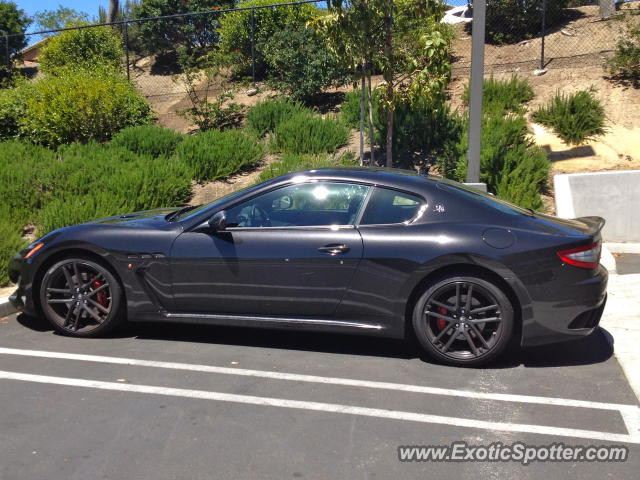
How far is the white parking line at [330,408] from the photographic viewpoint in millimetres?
3951

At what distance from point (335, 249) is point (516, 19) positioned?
13795mm

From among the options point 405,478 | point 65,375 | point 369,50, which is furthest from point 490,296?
point 369,50

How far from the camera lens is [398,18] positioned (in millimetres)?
10703

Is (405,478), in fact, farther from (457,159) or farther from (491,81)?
(491,81)

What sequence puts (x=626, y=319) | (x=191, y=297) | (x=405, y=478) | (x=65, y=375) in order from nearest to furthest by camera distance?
1. (x=405, y=478)
2. (x=65, y=375)
3. (x=191, y=297)
4. (x=626, y=319)

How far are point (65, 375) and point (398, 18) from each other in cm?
782

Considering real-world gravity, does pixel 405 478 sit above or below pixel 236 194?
below

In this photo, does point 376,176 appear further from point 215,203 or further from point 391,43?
point 391,43

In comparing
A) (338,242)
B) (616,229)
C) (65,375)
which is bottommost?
(616,229)

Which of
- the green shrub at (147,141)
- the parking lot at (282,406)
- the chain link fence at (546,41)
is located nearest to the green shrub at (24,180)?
the green shrub at (147,141)

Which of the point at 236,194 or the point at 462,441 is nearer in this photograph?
the point at 462,441

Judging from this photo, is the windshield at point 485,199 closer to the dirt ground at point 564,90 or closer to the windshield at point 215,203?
the windshield at point 215,203

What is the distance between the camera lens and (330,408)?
4320mm

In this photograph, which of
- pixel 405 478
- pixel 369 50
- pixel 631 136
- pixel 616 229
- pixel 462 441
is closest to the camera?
pixel 405 478
